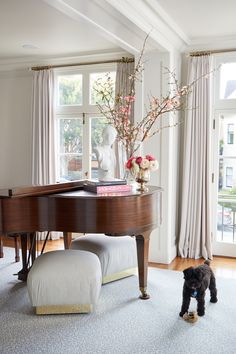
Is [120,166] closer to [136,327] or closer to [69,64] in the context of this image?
[69,64]

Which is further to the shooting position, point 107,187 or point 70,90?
point 70,90

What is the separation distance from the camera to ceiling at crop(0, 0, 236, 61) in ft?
9.98

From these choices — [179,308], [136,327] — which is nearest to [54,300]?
[136,327]

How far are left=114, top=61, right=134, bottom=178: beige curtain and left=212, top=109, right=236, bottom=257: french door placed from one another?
118cm

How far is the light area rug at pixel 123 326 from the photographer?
256cm

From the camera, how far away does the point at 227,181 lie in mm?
4676

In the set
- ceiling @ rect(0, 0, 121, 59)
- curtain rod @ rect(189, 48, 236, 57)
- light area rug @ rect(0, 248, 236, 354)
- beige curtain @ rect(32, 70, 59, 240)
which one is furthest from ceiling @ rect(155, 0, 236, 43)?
light area rug @ rect(0, 248, 236, 354)

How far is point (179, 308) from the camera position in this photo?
3.17m

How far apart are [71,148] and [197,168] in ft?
6.54

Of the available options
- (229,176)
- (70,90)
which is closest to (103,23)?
(70,90)

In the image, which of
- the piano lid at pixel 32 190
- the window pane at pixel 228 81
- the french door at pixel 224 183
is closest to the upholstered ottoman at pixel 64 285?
A: the piano lid at pixel 32 190

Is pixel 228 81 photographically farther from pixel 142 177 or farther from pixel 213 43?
pixel 142 177

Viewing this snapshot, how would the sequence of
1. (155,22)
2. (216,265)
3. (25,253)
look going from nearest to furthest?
(155,22), (25,253), (216,265)

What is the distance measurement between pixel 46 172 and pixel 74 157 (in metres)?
0.48
